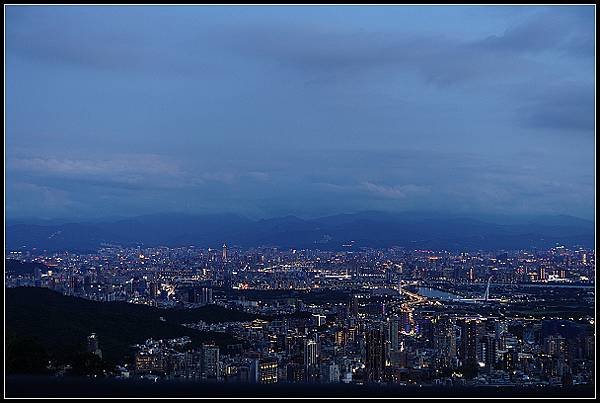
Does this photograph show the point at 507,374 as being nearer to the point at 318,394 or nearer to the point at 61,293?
the point at 318,394

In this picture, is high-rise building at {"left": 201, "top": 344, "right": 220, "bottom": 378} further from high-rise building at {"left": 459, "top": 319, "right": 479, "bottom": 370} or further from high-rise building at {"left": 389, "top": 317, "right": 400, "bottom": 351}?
high-rise building at {"left": 459, "top": 319, "right": 479, "bottom": 370}

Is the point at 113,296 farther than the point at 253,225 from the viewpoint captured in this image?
No

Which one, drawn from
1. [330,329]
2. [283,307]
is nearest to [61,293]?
[283,307]

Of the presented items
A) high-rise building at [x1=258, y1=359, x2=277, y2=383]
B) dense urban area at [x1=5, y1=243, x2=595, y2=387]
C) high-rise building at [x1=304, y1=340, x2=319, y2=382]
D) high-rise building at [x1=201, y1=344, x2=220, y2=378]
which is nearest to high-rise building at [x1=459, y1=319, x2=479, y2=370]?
dense urban area at [x1=5, y1=243, x2=595, y2=387]

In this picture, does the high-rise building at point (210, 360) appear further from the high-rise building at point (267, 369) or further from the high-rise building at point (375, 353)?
the high-rise building at point (375, 353)

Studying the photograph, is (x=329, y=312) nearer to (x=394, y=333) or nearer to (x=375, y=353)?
(x=394, y=333)

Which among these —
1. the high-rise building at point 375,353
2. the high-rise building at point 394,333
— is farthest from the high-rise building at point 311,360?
the high-rise building at point 394,333
